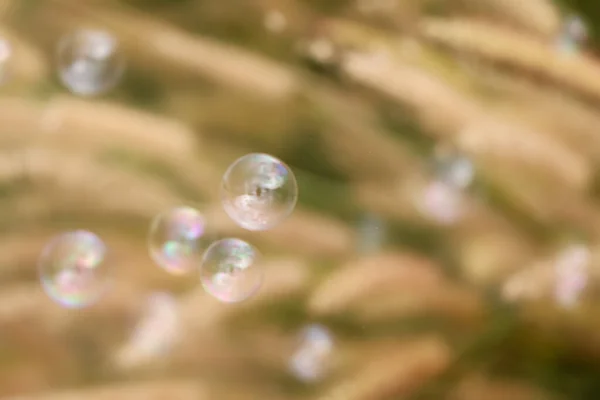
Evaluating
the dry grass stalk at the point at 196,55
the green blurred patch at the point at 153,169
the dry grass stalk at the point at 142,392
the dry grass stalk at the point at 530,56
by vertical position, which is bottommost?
the dry grass stalk at the point at 142,392

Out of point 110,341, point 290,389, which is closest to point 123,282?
point 110,341

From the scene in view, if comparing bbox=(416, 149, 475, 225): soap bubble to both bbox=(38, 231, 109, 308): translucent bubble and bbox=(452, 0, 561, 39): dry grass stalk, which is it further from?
bbox=(38, 231, 109, 308): translucent bubble

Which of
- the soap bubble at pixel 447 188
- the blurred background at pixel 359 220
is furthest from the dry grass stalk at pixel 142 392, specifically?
the soap bubble at pixel 447 188

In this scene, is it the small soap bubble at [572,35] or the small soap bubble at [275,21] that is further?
the small soap bubble at [275,21]

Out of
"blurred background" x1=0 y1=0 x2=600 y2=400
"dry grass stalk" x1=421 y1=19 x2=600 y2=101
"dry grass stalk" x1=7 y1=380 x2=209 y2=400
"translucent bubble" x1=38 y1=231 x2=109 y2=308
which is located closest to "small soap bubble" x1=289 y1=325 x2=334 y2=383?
"blurred background" x1=0 y1=0 x2=600 y2=400

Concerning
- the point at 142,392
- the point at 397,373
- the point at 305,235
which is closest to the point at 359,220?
the point at 305,235

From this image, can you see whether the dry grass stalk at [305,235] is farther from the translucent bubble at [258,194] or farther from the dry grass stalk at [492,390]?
the dry grass stalk at [492,390]

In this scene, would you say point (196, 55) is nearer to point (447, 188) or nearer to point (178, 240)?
point (178, 240)
